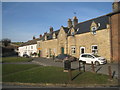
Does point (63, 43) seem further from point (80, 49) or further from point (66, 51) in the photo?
point (80, 49)

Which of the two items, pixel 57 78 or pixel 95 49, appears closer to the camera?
pixel 57 78

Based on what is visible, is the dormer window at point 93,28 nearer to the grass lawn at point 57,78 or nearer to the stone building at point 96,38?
the stone building at point 96,38

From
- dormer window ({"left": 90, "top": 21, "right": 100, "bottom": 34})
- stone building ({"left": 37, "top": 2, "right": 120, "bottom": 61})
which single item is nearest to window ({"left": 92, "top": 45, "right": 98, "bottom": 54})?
stone building ({"left": 37, "top": 2, "right": 120, "bottom": 61})

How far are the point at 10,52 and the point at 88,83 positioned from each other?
233 feet

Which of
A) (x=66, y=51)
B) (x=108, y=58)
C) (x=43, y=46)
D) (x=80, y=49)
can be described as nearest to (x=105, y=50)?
(x=108, y=58)

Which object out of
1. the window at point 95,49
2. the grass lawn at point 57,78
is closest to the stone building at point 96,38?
the window at point 95,49

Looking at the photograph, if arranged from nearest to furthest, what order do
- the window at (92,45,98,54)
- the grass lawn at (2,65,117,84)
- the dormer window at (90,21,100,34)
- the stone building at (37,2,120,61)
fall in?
the grass lawn at (2,65,117,84)
the stone building at (37,2,120,61)
the window at (92,45,98,54)
the dormer window at (90,21,100,34)

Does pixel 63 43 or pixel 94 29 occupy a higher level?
pixel 94 29

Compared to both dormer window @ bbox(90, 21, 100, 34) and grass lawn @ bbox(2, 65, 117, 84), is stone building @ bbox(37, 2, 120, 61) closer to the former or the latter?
dormer window @ bbox(90, 21, 100, 34)

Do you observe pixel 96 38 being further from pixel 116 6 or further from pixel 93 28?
pixel 116 6

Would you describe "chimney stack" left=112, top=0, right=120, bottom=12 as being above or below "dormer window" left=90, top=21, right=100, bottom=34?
above

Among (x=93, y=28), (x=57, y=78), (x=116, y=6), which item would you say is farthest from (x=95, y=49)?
(x=57, y=78)

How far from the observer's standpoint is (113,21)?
57.5 ft

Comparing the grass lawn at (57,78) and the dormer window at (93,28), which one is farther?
the dormer window at (93,28)
